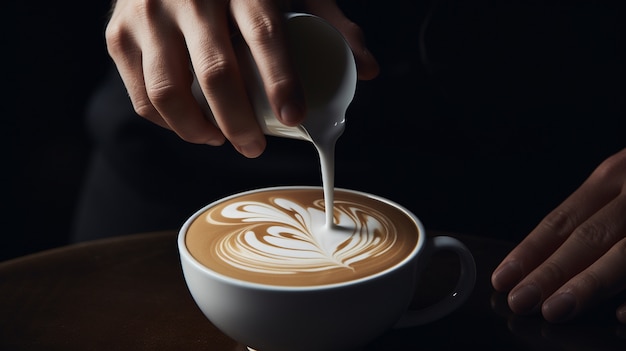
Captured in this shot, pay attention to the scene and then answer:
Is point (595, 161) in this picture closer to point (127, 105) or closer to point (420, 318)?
point (420, 318)

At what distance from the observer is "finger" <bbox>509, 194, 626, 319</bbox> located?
1013 mm

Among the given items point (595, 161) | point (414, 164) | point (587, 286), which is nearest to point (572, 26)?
point (595, 161)

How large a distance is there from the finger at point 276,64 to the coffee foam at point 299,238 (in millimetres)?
173

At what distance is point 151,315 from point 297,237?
0.85 feet

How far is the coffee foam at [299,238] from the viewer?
0.84 m

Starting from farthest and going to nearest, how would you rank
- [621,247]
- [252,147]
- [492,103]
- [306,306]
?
[492,103]
[621,247]
[252,147]
[306,306]

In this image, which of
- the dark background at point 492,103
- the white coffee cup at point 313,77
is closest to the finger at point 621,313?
the white coffee cup at point 313,77

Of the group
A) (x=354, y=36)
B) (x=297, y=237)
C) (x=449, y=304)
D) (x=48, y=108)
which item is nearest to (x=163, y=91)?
(x=297, y=237)

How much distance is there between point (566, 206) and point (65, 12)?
164 centimetres

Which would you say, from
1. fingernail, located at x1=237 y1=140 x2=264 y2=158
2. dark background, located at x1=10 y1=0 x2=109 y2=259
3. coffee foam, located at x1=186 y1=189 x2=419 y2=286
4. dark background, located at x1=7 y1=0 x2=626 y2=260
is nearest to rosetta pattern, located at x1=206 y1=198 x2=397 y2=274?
coffee foam, located at x1=186 y1=189 x2=419 y2=286

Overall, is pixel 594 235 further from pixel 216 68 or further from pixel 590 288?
pixel 216 68

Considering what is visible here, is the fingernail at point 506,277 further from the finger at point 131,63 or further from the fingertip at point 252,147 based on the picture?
the finger at point 131,63

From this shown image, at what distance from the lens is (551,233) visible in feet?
3.78

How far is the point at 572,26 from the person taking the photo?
1.50 m
